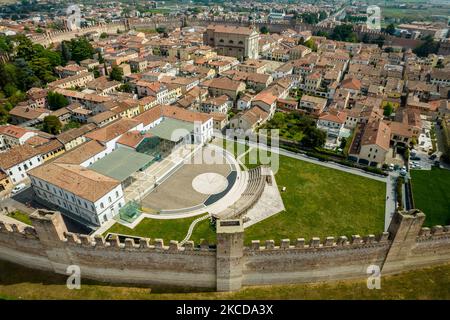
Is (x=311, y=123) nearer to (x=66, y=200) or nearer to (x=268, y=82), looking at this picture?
(x=268, y=82)

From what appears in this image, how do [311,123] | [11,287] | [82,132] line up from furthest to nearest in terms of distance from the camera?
[311,123] → [82,132] → [11,287]

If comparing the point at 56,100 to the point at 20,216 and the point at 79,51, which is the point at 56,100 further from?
the point at 79,51

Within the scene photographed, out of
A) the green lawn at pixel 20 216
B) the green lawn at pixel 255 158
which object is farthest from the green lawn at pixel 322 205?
the green lawn at pixel 20 216

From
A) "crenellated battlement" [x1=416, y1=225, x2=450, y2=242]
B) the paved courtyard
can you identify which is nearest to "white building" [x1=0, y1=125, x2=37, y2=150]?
the paved courtyard

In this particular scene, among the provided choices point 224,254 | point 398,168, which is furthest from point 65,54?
point 398,168

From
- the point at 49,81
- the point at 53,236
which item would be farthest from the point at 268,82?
the point at 53,236

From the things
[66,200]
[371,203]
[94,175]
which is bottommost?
[371,203]
